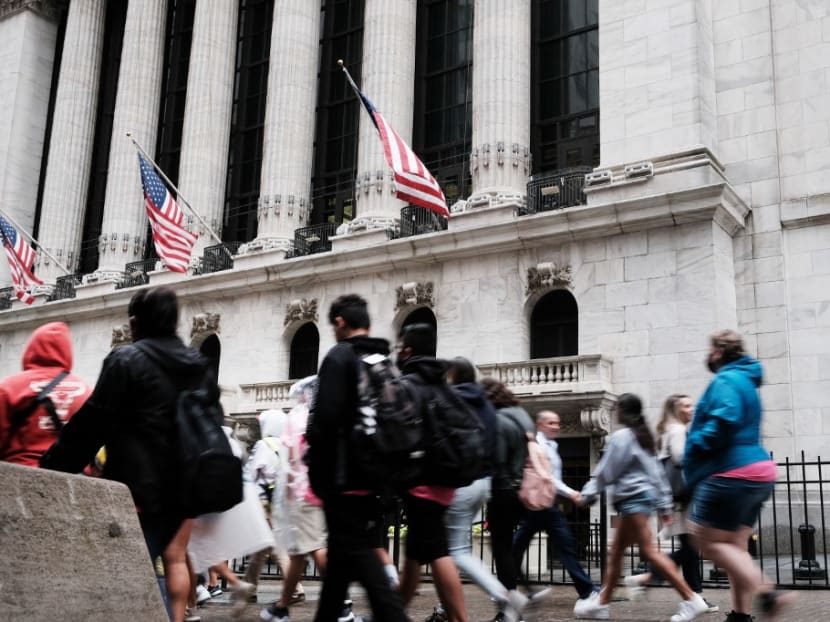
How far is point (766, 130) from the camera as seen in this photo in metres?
20.7

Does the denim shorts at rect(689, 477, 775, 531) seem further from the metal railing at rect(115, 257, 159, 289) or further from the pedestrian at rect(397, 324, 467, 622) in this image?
the metal railing at rect(115, 257, 159, 289)

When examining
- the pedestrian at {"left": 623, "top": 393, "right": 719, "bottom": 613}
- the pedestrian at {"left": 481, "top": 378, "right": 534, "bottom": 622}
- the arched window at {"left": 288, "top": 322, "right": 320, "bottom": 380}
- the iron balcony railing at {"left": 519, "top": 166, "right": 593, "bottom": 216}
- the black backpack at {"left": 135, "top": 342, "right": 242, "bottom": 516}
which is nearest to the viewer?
the black backpack at {"left": 135, "top": 342, "right": 242, "bottom": 516}

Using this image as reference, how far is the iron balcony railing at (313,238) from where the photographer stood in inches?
1055

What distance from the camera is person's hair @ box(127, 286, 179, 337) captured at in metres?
5.51

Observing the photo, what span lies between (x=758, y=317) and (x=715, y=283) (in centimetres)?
148

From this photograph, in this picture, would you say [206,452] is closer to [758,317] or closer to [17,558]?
[17,558]

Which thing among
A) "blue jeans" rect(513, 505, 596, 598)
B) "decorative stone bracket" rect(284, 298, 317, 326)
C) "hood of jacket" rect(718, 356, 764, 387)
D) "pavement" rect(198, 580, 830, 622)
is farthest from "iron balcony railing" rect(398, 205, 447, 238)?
"hood of jacket" rect(718, 356, 764, 387)

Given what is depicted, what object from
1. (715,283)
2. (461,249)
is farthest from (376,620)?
(461,249)

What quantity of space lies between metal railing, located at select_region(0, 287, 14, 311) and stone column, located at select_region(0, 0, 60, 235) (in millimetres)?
2561

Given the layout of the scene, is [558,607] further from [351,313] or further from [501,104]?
[501,104]

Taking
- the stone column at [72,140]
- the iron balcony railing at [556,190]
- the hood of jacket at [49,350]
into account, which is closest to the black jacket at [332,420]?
the hood of jacket at [49,350]

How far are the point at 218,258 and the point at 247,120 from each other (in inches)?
227

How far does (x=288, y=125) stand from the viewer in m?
27.7

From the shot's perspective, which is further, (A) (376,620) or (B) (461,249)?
(B) (461,249)
